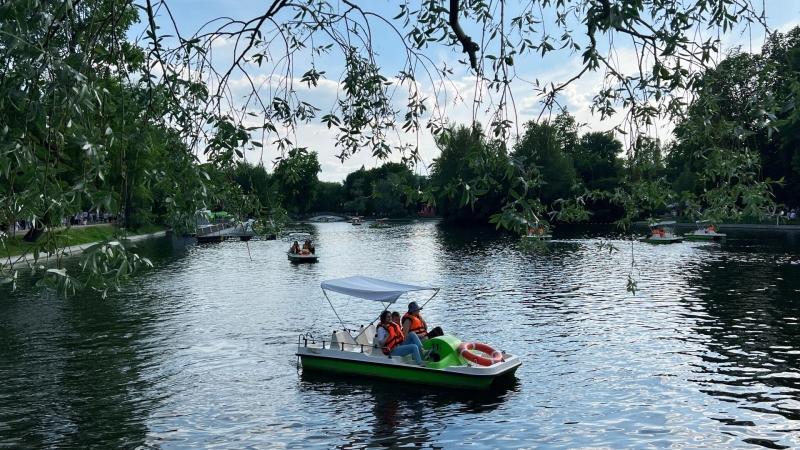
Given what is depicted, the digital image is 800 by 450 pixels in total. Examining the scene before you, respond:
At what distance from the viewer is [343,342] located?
22.9 metres

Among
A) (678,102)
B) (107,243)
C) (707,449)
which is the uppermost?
(678,102)

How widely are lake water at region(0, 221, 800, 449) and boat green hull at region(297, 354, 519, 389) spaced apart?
323 millimetres

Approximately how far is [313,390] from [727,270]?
34.0 metres

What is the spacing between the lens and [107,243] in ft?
17.7

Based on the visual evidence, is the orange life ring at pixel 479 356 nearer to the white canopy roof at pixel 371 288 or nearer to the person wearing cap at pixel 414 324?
the person wearing cap at pixel 414 324

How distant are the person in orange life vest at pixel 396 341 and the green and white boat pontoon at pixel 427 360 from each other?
178 millimetres

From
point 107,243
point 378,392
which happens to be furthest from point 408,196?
point 378,392

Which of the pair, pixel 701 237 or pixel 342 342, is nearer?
pixel 342 342

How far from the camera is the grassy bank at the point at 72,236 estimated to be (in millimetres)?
6546

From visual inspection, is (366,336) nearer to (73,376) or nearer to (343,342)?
(343,342)

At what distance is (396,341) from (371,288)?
3671mm

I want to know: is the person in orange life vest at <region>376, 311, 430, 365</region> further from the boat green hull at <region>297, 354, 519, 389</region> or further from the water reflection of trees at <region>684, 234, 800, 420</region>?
the water reflection of trees at <region>684, 234, 800, 420</region>

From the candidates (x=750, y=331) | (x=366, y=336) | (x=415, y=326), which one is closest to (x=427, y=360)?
(x=415, y=326)

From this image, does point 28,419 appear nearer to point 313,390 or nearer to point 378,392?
point 313,390
